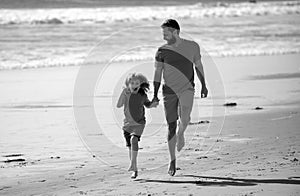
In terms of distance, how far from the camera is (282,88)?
48.8 ft

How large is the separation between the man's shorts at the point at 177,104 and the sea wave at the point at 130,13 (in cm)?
3173

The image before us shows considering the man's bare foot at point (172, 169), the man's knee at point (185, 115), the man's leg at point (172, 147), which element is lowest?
the man's bare foot at point (172, 169)

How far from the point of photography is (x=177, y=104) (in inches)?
291

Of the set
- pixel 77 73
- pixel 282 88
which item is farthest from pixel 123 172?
pixel 77 73

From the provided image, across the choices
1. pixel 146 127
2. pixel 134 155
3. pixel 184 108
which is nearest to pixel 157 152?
pixel 184 108

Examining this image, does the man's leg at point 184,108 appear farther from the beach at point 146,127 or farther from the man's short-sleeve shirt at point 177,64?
the beach at point 146,127

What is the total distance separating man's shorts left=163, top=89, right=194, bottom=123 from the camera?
24.0ft

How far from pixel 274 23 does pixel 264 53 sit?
1614 cm

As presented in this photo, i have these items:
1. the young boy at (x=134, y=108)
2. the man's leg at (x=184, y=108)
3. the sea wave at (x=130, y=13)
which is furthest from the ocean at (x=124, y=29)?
the young boy at (x=134, y=108)

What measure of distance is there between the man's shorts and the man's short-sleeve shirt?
6 cm

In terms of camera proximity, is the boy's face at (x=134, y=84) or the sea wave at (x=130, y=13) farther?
the sea wave at (x=130, y=13)

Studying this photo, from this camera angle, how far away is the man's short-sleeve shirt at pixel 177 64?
23.9ft

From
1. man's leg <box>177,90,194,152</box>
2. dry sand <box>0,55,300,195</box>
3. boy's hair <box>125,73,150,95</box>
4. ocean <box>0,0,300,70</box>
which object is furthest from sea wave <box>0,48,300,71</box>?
boy's hair <box>125,73,150,95</box>

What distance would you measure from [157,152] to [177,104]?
1.26 metres
